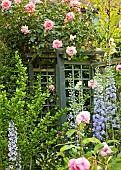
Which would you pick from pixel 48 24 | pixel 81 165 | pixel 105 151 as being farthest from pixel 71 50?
pixel 81 165

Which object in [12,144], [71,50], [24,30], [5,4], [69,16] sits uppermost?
[5,4]

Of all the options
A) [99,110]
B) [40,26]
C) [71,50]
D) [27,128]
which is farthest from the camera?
[40,26]

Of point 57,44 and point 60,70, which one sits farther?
point 60,70

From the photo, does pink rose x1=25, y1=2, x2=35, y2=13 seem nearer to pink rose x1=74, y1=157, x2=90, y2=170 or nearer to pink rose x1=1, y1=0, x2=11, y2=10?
pink rose x1=1, y1=0, x2=11, y2=10

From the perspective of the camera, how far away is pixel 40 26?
438 cm

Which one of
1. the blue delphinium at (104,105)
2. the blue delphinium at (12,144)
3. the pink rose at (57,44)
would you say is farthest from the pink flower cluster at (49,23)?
the blue delphinium at (12,144)

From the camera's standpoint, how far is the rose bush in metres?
4.34

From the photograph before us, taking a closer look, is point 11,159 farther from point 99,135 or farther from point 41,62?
point 41,62

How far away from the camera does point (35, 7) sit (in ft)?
14.7

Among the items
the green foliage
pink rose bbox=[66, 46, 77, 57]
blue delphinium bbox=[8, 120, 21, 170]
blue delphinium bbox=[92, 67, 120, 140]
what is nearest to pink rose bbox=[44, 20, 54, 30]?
pink rose bbox=[66, 46, 77, 57]

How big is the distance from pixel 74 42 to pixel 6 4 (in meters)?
0.85

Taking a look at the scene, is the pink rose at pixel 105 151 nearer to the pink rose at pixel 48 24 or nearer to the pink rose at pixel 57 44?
the pink rose at pixel 57 44

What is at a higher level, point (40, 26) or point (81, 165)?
point (40, 26)

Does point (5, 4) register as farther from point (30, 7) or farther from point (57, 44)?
point (57, 44)
